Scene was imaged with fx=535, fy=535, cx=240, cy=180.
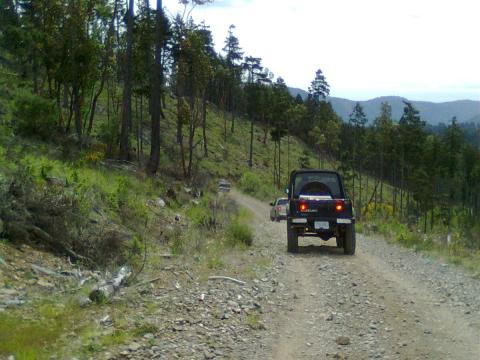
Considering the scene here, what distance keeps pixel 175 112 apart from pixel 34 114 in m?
44.1

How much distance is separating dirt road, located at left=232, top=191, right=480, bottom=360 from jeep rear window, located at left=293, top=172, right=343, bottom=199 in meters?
3.11

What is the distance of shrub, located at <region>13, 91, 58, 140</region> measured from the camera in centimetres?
1957

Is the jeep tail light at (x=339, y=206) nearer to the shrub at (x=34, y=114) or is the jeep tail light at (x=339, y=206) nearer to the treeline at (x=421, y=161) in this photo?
the shrub at (x=34, y=114)

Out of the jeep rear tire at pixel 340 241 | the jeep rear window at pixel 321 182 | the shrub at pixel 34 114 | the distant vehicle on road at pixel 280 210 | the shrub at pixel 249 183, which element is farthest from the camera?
the shrub at pixel 249 183

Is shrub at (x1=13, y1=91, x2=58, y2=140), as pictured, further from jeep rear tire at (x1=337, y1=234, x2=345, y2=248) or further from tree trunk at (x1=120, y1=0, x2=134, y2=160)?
jeep rear tire at (x1=337, y1=234, x2=345, y2=248)

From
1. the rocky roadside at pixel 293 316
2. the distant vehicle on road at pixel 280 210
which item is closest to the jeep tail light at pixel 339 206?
the rocky roadside at pixel 293 316

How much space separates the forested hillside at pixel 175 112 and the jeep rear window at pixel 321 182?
22.2 feet

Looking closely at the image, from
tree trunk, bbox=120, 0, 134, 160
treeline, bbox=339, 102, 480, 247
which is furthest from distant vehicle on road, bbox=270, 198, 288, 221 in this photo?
treeline, bbox=339, 102, 480, 247

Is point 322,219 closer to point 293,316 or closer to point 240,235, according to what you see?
point 240,235

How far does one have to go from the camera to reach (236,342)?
253 inches

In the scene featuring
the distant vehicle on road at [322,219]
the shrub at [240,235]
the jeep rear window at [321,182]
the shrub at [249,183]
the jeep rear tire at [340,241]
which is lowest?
the shrub at [249,183]

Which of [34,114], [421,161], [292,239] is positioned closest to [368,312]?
[292,239]

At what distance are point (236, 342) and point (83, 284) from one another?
2.37 m

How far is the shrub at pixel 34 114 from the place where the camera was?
64.2 ft
